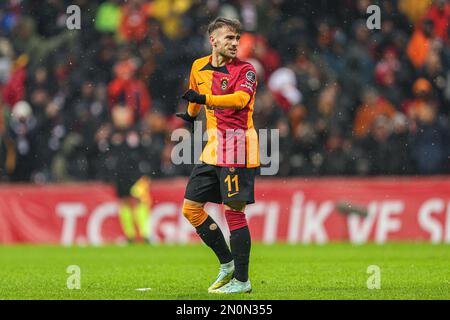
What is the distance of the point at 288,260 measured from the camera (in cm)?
1398

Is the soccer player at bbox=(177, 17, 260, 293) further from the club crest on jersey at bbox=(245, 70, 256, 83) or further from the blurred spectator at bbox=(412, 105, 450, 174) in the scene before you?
the blurred spectator at bbox=(412, 105, 450, 174)

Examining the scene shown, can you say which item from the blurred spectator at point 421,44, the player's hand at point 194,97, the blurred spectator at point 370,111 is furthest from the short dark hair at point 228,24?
the blurred spectator at point 421,44

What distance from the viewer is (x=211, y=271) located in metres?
12.2

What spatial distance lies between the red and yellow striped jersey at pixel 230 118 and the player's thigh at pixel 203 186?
0.10m

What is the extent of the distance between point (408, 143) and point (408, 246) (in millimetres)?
2374

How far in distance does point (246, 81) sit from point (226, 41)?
1.25ft

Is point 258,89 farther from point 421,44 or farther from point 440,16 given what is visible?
point 440,16

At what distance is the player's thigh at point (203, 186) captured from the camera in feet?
31.2

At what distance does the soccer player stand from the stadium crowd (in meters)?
9.13

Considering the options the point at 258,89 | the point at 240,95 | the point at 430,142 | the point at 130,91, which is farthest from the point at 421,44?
the point at 240,95

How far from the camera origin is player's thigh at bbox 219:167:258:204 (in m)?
9.27

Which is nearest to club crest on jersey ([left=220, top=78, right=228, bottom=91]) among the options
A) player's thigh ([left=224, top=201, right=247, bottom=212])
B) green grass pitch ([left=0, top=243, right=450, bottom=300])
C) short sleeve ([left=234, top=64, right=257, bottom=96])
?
short sleeve ([left=234, top=64, right=257, bottom=96])

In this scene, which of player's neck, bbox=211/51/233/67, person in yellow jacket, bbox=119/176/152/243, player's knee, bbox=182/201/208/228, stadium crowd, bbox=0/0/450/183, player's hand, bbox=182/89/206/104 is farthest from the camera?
stadium crowd, bbox=0/0/450/183

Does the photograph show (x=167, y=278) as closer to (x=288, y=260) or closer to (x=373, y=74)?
(x=288, y=260)
